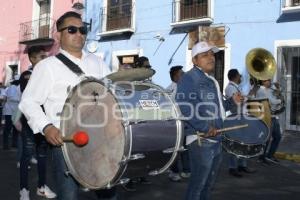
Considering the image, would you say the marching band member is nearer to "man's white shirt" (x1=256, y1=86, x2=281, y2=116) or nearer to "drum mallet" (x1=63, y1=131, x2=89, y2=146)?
"drum mallet" (x1=63, y1=131, x2=89, y2=146)

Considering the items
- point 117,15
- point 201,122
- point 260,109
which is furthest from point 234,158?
point 117,15

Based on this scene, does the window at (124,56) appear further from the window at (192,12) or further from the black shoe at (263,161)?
the black shoe at (263,161)

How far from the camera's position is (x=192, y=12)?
14258 mm

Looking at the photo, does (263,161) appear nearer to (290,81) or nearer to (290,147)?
(290,147)

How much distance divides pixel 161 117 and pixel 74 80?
0.65 meters

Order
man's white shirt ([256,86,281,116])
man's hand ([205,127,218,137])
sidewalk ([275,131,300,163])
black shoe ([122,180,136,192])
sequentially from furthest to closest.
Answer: sidewalk ([275,131,300,163])
man's white shirt ([256,86,281,116])
black shoe ([122,180,136,192])
man's hand ([205,127,218,137])

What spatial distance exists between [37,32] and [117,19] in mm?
6108

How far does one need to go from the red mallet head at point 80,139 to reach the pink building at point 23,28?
17.2 m

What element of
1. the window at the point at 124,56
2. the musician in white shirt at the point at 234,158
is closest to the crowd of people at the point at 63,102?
the musician in white shirt at the point at 234,158

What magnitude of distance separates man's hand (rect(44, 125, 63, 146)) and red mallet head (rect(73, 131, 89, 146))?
108 millimetres

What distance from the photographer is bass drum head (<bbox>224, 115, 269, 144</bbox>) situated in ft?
18.4

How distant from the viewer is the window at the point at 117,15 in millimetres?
16625

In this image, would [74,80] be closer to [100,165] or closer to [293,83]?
[100,165]

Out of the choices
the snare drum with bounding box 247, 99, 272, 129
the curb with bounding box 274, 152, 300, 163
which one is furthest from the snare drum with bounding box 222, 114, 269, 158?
the curb with bounding box 274, 152, 300, 163
